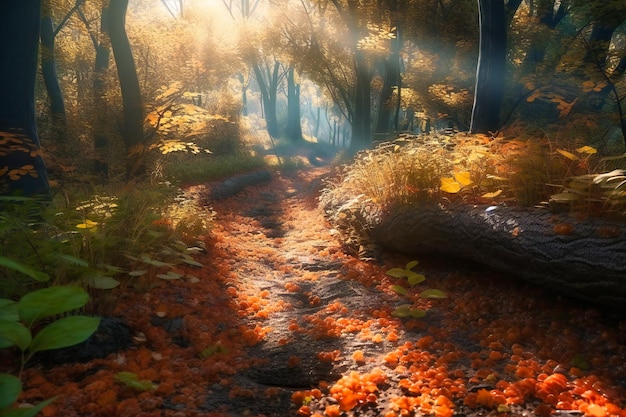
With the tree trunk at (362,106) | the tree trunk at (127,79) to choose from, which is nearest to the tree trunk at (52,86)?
the tree trunk at (127,79)

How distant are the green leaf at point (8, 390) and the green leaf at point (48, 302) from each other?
0.98ft

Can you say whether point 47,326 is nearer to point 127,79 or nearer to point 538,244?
point 538,244

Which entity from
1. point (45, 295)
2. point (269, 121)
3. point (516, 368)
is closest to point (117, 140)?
point (45, 295)

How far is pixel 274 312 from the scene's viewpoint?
4.13 metres

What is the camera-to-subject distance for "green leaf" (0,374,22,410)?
1172 mm

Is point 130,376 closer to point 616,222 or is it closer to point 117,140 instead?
point 616,222

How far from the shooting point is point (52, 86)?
11.9m

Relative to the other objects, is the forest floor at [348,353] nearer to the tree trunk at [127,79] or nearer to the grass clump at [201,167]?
the tree trunk at [127,79]

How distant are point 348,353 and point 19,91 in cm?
520

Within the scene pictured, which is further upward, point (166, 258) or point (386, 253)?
point (166, 258)

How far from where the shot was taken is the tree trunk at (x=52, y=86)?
1109 centimetres

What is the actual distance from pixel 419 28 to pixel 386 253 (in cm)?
1324

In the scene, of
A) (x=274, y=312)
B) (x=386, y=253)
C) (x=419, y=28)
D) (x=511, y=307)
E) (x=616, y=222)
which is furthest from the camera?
(x=419, y=28)

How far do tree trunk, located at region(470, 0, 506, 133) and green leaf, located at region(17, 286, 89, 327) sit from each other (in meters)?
7.30
